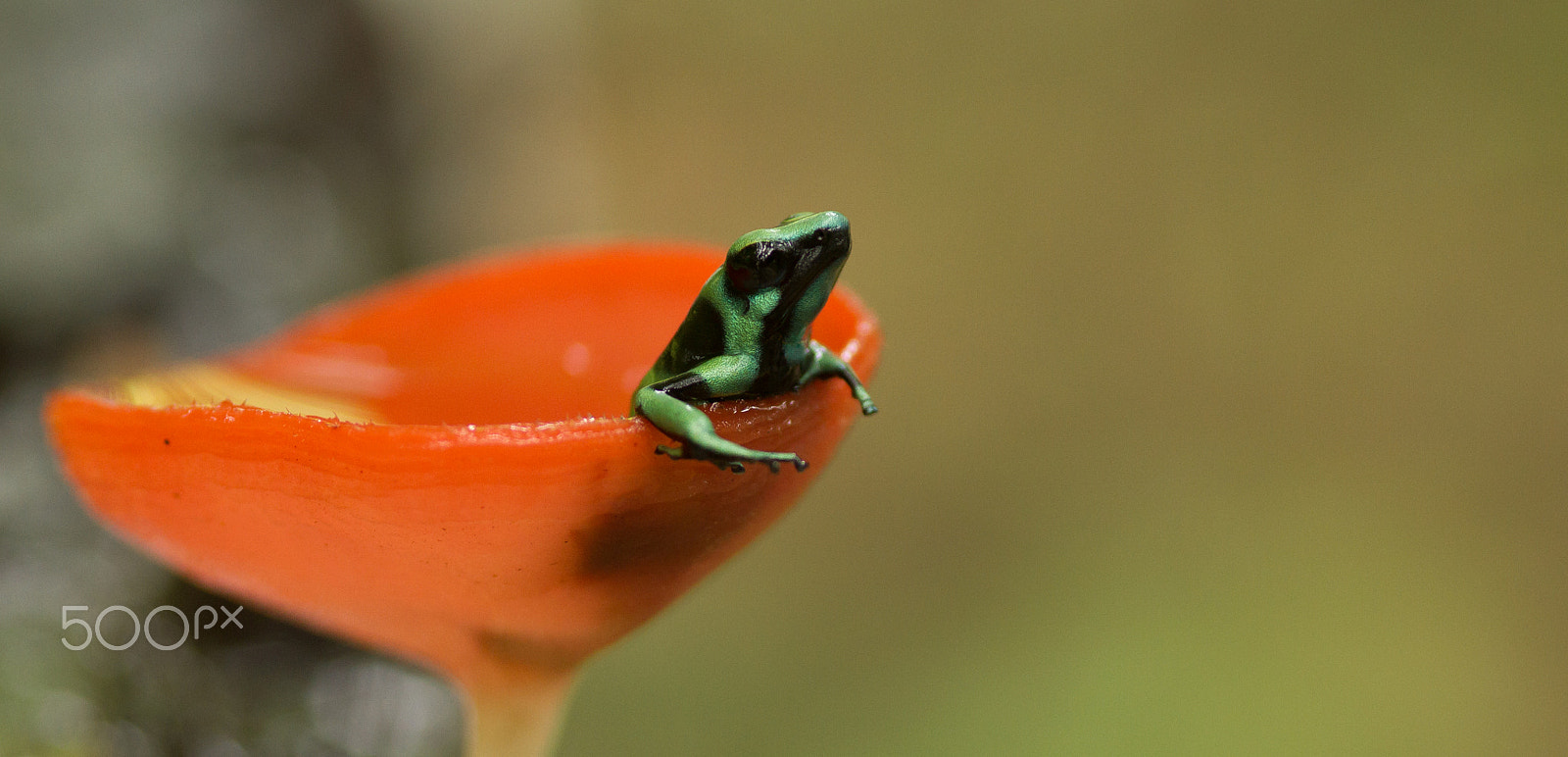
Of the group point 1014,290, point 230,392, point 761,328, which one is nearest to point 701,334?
point 761,328

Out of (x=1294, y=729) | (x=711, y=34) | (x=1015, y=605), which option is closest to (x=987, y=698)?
(x=1015, y=605)

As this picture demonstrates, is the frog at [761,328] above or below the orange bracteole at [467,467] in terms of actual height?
above

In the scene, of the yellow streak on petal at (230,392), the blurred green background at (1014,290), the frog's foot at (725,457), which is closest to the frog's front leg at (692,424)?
the frog's foot at (725,457)

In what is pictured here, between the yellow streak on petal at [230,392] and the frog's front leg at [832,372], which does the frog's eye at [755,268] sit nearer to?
the frog's front leg at [832,372]

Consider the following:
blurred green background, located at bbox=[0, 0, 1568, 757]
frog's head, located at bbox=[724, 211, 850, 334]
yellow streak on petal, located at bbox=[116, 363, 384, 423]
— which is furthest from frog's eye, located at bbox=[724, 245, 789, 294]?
blurred green background, located at bbox=[0, 0, 1568, 757]

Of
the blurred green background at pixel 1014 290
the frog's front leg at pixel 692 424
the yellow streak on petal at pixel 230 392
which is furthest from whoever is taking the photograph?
the blurred green background at pixel 1014 290

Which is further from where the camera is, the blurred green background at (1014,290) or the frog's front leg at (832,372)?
the blurred green background at (1014,290)

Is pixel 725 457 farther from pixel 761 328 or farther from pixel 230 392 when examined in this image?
pixel 230 392
